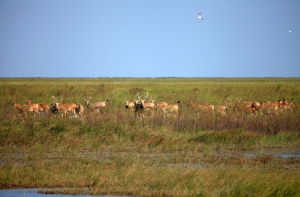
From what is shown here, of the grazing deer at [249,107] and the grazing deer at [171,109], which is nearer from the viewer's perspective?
the grazing deer at [171,109]

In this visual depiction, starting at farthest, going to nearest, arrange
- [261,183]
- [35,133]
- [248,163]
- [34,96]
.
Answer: [34,96] → [35,133] → [248,163] → [261,183]

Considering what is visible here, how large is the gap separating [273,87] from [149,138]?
33.3m

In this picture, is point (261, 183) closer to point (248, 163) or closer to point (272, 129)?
point (248, 163)

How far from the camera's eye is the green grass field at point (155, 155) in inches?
619

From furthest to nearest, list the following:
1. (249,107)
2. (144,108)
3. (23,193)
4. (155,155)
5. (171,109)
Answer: (249,107) → (171,109) → (144,108) → (155,155) → (23,193)

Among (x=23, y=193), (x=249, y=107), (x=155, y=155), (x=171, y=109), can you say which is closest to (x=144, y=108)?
(x=171, y=109)

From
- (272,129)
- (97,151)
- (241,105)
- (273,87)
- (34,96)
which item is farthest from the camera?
(273,87)

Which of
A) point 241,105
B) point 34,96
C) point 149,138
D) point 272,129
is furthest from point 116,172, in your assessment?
point 34,96

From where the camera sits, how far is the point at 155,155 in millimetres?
21875

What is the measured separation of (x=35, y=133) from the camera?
82.5 ft

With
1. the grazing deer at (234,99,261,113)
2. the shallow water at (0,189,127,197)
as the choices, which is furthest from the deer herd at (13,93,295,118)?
the shallow water at (0,189,127,197)

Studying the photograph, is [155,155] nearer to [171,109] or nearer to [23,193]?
[23,193]

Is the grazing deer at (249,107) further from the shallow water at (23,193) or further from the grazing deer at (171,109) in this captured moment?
the shallow water at (23,193)

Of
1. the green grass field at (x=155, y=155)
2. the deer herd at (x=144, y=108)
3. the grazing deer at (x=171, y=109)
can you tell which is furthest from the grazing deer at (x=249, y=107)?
the green grass field at (x=155, y=155)
